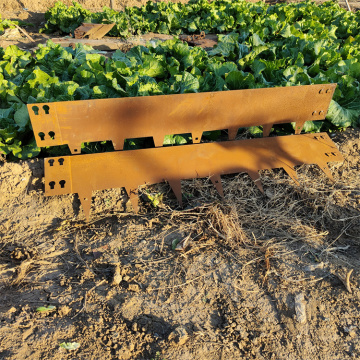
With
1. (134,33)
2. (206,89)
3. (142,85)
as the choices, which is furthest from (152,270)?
(134,33)

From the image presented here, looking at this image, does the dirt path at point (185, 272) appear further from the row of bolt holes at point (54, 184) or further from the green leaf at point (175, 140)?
the green leaf at point (175, 140)

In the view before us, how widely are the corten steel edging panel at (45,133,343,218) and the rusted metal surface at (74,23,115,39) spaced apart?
187 inches

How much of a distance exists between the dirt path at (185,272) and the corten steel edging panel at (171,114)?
0.53 metres

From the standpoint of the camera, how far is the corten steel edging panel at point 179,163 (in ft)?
10.5

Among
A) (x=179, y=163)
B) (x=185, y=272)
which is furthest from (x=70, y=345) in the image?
(x=179, y=163)

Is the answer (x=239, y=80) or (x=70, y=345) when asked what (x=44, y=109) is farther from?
(x=239, y=80)

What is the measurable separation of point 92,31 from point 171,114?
4784 mm

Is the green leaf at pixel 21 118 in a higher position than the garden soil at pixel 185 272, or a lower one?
higher

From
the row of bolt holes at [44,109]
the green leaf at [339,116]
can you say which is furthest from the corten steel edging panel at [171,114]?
the green leaf at [339,116]

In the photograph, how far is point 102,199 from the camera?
3.28 m

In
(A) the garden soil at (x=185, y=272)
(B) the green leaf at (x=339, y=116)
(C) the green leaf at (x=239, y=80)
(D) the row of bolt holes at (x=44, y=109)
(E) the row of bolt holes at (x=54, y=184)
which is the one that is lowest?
(A) the garden soil at (x=185, y=272)

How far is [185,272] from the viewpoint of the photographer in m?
2.57

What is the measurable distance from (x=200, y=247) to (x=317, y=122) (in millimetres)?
2431

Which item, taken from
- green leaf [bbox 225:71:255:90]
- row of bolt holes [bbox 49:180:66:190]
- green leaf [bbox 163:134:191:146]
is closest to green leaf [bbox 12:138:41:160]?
row of bolt holes [bbox 49:180:66:190]
